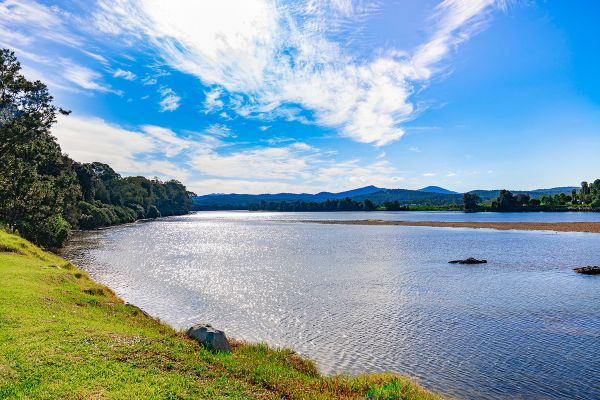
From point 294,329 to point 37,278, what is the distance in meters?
19.4

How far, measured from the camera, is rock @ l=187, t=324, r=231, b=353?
1961 centimetres

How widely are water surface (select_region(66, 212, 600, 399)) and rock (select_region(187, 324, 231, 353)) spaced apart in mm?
5992

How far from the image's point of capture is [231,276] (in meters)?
50.7

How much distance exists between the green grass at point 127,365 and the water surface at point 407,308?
4529 millimetres

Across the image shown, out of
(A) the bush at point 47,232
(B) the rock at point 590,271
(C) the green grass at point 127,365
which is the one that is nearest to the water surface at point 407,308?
(B) the rock at point 590,271

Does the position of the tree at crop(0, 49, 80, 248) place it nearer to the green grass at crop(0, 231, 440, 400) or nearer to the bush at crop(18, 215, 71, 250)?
the bush at crop(18, 215, 71, 250)

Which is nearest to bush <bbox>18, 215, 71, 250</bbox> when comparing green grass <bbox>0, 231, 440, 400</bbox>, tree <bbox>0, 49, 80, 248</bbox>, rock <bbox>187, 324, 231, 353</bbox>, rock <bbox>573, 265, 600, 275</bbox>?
tree <bbox>0, 49, 80, 248</bbox>

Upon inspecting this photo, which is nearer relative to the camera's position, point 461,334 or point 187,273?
point 461,334

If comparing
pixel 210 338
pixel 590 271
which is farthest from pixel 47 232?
pixel 590 271

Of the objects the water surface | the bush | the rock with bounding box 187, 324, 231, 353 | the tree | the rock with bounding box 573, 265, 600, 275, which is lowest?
the water surface

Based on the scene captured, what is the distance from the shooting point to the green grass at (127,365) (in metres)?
13.0

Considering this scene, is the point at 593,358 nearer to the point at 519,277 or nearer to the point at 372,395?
the point at 372,395

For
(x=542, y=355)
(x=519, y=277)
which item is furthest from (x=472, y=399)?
(x=519, y=277)

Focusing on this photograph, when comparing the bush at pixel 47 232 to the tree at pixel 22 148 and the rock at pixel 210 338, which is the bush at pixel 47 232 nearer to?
the tree at pixel 22 148
